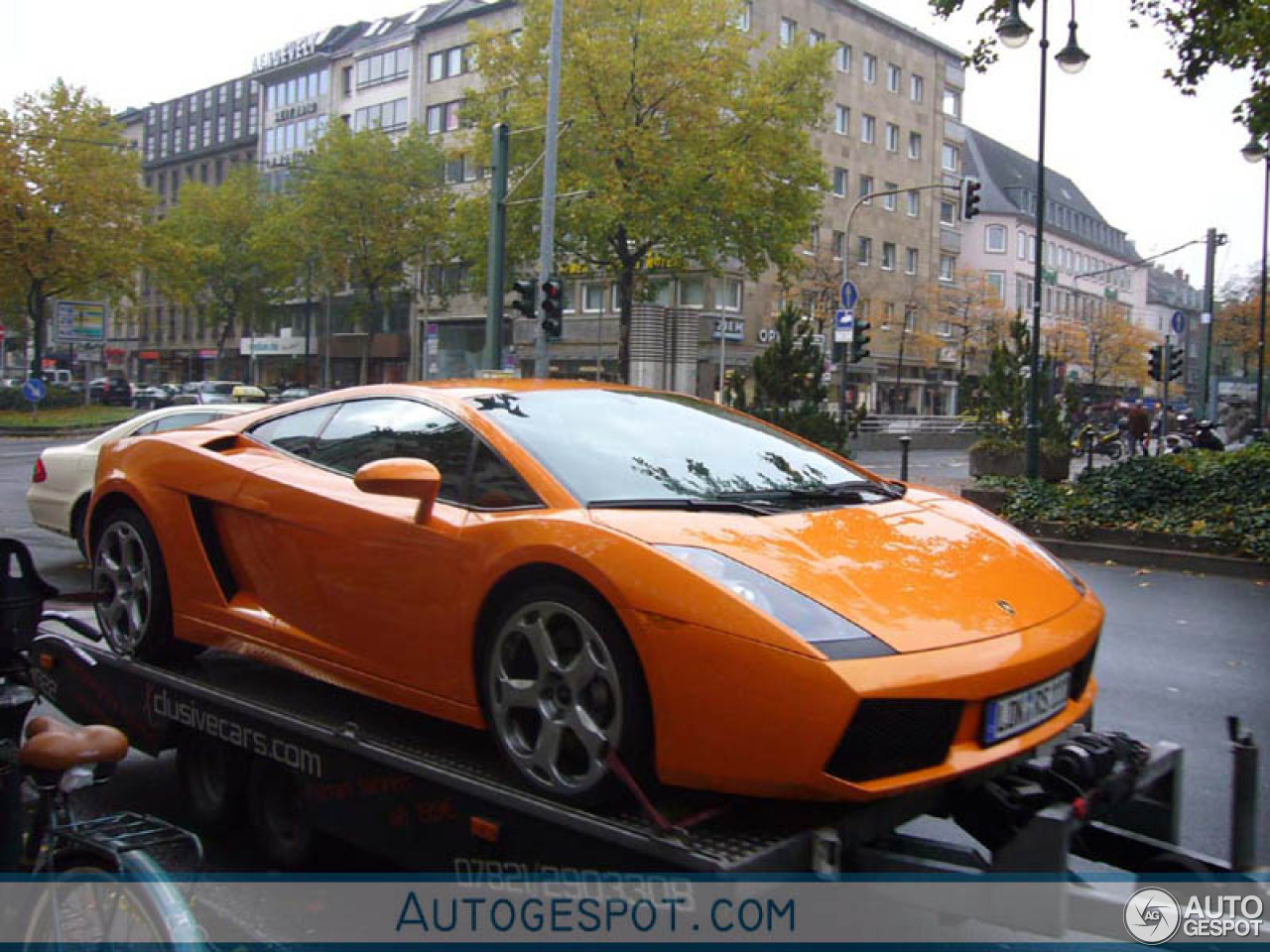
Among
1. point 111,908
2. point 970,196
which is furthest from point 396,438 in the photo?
point 970,196

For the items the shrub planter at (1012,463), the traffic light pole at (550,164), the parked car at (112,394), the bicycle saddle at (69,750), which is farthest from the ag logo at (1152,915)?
the parked car at (112,394)

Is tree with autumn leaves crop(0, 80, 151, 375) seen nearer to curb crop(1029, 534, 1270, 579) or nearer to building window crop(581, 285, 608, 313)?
building window crop(581, 285, 608, 313)

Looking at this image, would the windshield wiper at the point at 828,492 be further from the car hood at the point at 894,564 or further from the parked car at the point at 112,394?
the parked car at the point at 112,394

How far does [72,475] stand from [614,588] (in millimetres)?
9116

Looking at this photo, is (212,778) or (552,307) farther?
(552,307)

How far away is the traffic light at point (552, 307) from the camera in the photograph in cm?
2150

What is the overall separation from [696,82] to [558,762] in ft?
98.8

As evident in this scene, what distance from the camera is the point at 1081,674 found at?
10.9 feet

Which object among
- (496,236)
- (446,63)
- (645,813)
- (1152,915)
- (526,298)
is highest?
(446,63)

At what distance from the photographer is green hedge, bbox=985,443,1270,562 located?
38.0 feet

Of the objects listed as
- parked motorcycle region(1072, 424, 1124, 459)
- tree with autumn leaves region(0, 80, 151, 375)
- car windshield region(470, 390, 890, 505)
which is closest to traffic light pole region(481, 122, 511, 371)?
parked motorcycle region(1072, 424, 1124, 459)

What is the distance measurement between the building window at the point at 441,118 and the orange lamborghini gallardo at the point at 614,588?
193 ft

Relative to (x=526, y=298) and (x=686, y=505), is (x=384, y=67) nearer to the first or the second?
(x=526, y=298)

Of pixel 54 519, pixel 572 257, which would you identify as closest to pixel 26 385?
pixel 572 257
